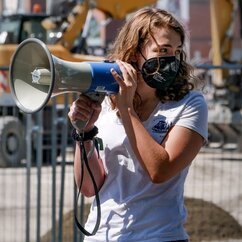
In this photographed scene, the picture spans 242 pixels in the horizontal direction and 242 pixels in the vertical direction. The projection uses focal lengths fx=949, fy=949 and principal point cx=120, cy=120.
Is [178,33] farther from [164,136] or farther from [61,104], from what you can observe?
[61,104]

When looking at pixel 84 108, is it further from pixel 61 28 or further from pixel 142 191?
pixel 61 28

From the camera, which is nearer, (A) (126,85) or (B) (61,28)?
(A) (126,85)

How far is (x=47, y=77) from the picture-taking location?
3.42 metres

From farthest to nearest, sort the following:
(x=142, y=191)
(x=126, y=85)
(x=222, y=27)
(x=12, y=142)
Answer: (x=222, y=27) → (x=12, y=142) → (x=142, y=191) → (x=126, y=85)

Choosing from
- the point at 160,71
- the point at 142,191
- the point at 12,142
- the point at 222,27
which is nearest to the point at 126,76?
the point at 160,71

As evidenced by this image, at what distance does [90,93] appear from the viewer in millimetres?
3426

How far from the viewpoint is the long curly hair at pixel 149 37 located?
356 centimetres

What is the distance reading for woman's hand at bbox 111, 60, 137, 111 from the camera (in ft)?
11.1

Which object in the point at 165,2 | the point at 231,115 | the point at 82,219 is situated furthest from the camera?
the point at 165,2

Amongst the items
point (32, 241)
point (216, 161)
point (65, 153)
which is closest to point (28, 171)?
point (65, 153)

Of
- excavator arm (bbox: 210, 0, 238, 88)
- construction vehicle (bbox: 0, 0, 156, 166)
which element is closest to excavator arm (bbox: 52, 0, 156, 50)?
construction vehicle (bbox: 0, 0, 156, 166)

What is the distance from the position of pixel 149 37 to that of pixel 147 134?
1.25 ft

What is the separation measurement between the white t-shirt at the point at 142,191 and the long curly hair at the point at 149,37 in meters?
0.04

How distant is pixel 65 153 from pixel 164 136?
2.81 m
